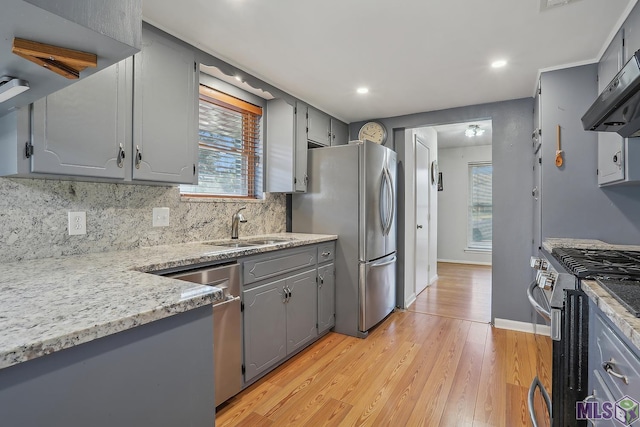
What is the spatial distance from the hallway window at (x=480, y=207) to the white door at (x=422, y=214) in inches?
95.0

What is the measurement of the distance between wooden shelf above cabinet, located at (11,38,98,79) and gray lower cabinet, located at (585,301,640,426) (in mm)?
1620

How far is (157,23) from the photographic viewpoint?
72.4 inches

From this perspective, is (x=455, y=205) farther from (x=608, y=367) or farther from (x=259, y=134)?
(x=608, y=367)

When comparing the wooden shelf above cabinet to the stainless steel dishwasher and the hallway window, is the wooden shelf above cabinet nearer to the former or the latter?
the stainless steel dishwasher

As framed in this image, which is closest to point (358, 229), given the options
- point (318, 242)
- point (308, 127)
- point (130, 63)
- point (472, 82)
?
point (318, 242)

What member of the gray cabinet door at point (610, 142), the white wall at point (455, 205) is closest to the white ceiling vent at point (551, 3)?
the gray cabinet door at point (610, 142)

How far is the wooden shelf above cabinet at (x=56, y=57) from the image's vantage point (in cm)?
81

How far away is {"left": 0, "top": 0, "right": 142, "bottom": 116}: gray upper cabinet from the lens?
728 millimetres

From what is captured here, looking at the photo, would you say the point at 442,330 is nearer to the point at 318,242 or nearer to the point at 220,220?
the point at 318,242

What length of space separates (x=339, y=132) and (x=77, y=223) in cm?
276

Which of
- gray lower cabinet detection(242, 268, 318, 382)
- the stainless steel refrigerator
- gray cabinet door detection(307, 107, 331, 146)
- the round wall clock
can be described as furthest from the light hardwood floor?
the round wall clock

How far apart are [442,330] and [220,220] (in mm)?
2307

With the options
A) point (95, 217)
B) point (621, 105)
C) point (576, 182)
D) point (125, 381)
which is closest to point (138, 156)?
point (95, 217)

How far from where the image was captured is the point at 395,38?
2012 mm
